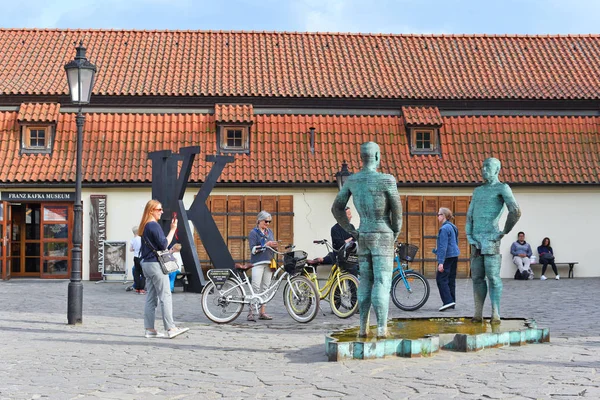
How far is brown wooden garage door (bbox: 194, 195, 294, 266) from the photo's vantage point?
1053 inches

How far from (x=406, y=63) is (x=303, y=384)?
76.7ft

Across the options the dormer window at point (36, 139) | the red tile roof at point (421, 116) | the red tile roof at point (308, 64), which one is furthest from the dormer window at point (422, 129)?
the dormer window at point (36, 139)

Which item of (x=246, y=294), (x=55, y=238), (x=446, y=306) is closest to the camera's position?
(x=246, y=294)

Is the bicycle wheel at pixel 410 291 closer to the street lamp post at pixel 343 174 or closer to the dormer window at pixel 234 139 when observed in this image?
the street lamp post at pixel 343 174

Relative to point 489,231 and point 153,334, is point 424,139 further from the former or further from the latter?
point 153,334

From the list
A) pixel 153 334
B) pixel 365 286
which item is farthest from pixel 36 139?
pixel 365 286

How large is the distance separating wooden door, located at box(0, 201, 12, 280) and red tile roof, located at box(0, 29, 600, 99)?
146 inches

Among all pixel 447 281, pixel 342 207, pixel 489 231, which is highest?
pixel 342 207

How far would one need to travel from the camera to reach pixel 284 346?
1151 centimetres

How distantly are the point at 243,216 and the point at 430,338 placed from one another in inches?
671

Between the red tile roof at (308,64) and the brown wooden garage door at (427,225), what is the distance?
3511 millimetres

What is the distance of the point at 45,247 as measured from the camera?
26.7 metres

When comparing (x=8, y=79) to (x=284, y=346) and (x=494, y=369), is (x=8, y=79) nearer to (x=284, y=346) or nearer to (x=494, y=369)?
(x=284, y=346)

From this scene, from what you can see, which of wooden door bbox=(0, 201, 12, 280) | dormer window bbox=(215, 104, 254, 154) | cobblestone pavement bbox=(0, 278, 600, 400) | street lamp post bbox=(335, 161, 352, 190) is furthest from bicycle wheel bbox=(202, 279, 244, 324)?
dormer window bbox=(215, 104, 254, 154)
